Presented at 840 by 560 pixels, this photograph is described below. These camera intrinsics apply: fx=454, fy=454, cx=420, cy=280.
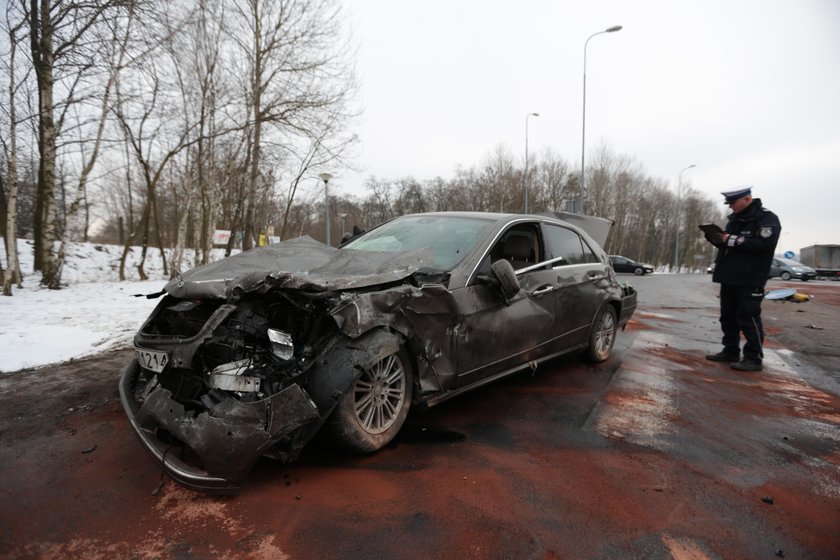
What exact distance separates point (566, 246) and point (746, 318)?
7.94 ft

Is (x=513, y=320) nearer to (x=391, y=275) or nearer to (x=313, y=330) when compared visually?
(x=391, y=275)

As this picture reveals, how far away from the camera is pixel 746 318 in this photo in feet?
17.0

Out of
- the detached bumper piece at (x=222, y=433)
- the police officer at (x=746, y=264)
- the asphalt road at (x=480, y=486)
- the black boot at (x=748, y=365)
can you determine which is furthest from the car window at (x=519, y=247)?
the black boot at (x=748, y=365)

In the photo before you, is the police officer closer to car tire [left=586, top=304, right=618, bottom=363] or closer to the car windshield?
car tire [left=586, top=304, right=618, bottom=363]

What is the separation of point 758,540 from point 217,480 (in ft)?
8.45

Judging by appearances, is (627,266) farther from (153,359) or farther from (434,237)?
(153,359)

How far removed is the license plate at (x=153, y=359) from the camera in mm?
2525

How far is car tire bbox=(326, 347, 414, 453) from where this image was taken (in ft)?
8.41

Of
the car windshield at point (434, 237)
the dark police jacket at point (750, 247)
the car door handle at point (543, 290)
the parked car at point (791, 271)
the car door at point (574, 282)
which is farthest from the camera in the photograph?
the parked car at point (791, 271)

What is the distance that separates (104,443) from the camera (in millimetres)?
2971

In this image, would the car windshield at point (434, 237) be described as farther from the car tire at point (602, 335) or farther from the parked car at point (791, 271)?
the parked car at point (791, 271)

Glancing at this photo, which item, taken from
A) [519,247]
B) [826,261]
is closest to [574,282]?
[519,247]

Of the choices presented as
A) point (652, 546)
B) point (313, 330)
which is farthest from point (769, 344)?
point (313, 330)

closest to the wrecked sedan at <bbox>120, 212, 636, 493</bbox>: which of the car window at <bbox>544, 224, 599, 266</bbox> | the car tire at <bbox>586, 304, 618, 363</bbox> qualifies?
the car window at <bbox>544, 224, 599, 266</bbox>
